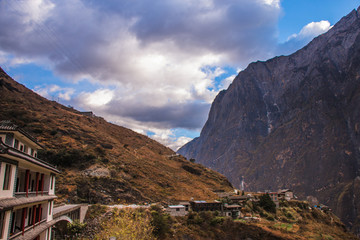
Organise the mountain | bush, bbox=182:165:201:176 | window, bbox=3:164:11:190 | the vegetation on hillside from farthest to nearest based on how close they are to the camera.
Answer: bush, bbox=182:165:201:176 < the mountain < the vegetation on hillside < window, bbox=3:164:11:190

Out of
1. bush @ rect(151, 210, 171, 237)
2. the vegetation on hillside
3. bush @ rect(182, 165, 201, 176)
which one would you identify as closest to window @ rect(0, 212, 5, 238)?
the vegetation on hillside

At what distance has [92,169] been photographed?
196ft

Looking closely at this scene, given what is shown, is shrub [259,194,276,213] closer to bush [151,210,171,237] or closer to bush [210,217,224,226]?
bush [210,217,224,226]

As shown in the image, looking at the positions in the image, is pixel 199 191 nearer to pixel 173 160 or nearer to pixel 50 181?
pixel 173 160

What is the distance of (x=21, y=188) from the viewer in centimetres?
1788

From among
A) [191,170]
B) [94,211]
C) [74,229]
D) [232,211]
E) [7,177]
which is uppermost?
[191,170]

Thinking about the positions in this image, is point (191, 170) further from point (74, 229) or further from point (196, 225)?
point (74, 229)

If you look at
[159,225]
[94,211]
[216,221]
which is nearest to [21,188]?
[94,211]

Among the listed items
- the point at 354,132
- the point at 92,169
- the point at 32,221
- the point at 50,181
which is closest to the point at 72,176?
the point at 92,169

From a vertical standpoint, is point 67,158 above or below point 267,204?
above

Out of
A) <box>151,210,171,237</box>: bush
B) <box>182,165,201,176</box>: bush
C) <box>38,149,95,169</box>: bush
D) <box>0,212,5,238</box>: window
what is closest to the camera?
<box>0,212,5,238</box>: window

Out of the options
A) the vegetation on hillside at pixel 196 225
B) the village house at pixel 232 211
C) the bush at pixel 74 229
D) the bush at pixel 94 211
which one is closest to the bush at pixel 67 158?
the bush at pixel 94 211

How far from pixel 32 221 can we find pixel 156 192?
47.3 metres

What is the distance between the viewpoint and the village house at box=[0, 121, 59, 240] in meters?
13.7
